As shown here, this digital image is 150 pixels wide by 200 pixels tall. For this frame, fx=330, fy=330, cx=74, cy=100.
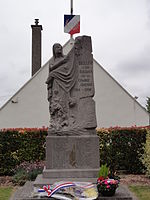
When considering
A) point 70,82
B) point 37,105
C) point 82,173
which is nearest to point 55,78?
point 70,82

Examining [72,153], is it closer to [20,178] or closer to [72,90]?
[72,90]

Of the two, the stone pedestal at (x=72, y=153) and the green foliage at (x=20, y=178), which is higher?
the stone pedestal at (x=72, y=153)

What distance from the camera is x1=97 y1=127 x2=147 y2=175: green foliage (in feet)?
42.3

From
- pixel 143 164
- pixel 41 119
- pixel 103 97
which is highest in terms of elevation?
pixel 103 97

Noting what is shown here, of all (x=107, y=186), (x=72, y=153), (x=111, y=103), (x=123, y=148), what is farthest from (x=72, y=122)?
(x=111, y=103)

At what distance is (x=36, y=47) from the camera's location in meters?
23.6

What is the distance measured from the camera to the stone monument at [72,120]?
7.54 metres

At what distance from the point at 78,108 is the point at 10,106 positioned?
13610mm

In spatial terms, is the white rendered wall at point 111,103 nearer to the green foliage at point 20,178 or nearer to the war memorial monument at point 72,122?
the green foliage at point 20,178

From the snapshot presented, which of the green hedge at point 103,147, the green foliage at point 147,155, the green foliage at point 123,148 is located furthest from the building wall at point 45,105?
the green foliage at point 147,155

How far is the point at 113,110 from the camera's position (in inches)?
827

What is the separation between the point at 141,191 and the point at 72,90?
12.9 feet

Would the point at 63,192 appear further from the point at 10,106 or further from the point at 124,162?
the point at 10,106

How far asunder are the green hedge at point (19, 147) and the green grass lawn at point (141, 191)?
13.1 feet
